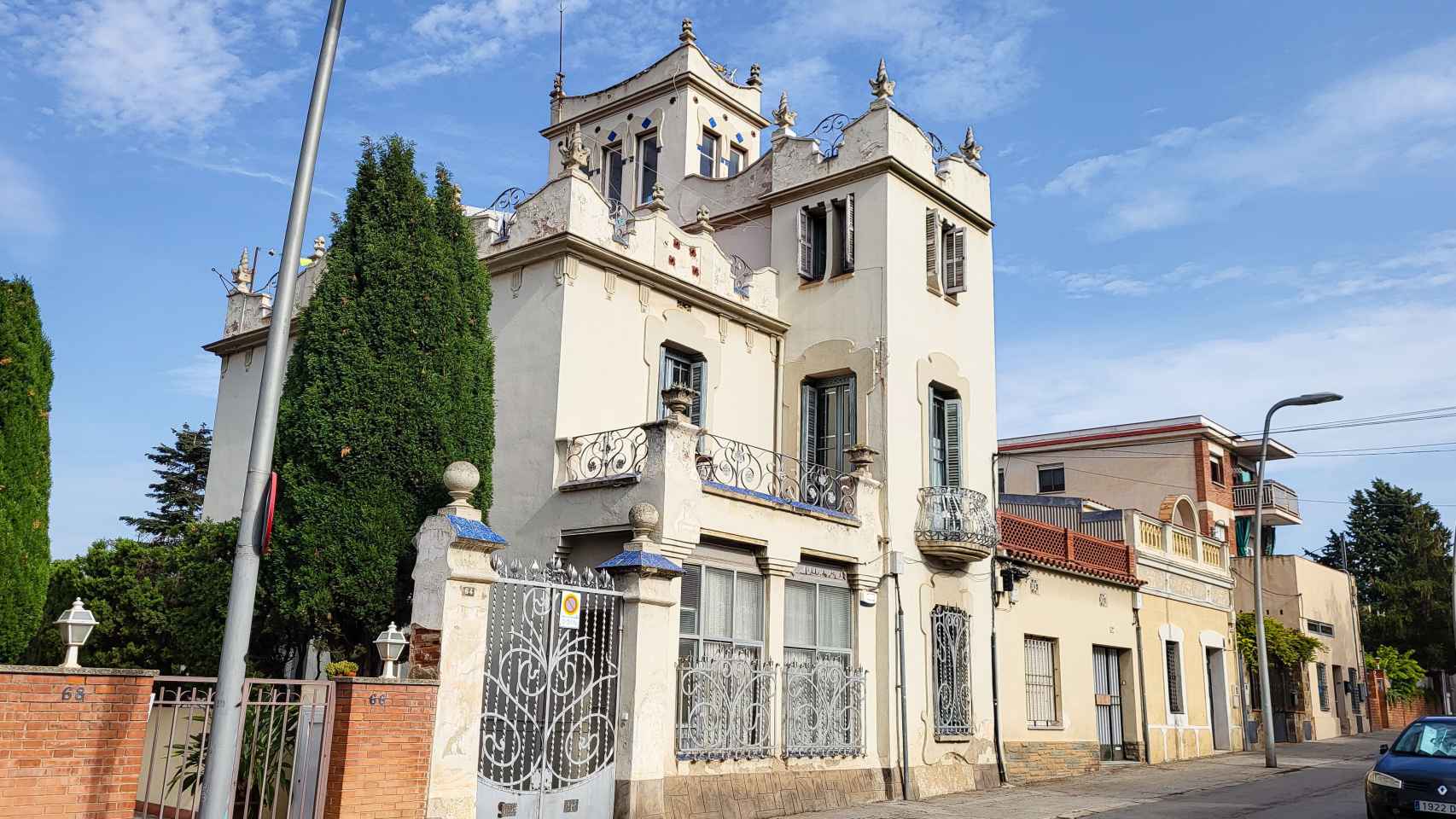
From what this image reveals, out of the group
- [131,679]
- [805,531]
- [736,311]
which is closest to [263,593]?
[131,679]

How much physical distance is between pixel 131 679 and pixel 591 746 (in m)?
5.36

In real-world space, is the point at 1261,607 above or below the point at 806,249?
below

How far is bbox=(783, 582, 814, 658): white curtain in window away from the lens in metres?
16.1

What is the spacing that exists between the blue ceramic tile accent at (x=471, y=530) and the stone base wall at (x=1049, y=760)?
11.4 metres

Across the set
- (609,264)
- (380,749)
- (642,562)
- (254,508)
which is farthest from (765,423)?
(254,508)

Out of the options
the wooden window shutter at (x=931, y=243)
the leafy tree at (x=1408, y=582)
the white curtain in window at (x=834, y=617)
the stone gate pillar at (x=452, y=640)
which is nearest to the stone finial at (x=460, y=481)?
the stone gate pillar at (x=452, y=640)

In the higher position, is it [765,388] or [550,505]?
[765,388]

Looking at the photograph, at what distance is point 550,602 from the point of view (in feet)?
39.4

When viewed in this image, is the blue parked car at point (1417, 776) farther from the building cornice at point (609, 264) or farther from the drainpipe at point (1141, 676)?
the building cornice at point (609, 264)

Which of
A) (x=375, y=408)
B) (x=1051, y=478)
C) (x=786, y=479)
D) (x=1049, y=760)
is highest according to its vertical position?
(x=1051, y=478)

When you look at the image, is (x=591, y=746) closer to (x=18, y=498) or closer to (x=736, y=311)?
(x=18, y=498)

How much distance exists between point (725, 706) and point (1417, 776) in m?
7.76

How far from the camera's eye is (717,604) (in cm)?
1511

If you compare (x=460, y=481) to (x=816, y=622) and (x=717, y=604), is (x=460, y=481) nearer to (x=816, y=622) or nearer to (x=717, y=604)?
(x=717, y=604)
